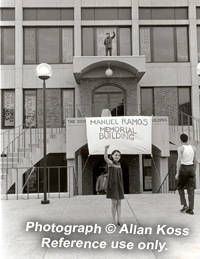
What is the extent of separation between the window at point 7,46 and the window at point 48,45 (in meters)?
0.77

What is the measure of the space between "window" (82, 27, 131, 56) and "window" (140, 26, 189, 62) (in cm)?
95

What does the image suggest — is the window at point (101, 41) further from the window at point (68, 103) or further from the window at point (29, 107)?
the window at point (29, 107)

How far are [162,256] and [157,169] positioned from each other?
931 centimetres

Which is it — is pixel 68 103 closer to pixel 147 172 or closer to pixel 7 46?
pixel 7 46

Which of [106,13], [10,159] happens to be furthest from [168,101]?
[10,159]

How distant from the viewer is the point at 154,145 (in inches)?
497

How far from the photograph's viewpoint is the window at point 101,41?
17.3 metres

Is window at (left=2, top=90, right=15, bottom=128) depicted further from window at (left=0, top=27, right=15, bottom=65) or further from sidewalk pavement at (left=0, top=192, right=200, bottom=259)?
sidewalk pavement at (left=0, top=192, right=200, bottom=259)

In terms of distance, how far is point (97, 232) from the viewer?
5.64 meters

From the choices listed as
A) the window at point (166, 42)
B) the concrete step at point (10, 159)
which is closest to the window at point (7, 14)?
the window at point (166, 42)

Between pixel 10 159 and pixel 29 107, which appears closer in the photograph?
pixel 10 159

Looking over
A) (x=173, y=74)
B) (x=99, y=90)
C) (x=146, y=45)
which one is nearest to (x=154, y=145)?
(x=99, y=90)

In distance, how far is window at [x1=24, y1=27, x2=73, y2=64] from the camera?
17281mm

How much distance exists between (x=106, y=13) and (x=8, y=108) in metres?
8.03
